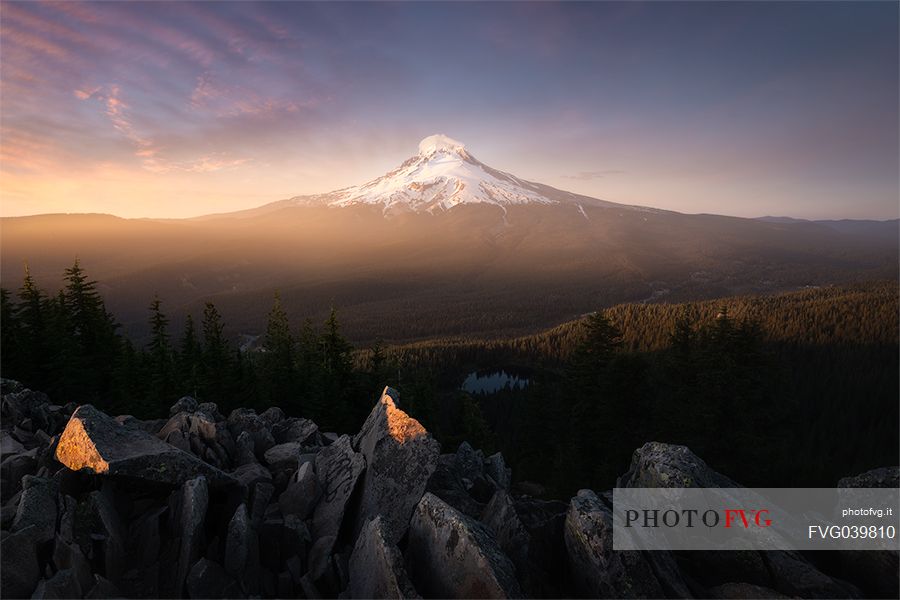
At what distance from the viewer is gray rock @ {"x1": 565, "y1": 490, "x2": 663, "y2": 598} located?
8.88 meters

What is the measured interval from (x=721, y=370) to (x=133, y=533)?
29.3 metres

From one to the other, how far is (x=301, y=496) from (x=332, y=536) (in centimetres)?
195

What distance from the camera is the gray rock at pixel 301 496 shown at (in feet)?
38.1

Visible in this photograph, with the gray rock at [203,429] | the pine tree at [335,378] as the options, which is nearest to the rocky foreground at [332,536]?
the gray rock at [203,429]

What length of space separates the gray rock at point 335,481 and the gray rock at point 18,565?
5.65 meters

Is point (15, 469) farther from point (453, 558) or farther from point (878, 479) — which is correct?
point (878, 479)

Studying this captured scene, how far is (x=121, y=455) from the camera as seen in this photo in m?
9.97

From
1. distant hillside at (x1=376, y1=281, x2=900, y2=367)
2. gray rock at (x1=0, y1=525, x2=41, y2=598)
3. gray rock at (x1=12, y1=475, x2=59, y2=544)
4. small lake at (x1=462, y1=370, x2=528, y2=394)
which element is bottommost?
small lake at (x1=462, y1=370, x2=528, y2=394)

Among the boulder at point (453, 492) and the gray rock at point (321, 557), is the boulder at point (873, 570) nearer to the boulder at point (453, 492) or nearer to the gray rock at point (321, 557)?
the boulder at point (453, 492)

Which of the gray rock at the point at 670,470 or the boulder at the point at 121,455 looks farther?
the gray rock at the point at 670,470

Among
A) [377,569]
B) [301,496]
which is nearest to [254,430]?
[301,496]

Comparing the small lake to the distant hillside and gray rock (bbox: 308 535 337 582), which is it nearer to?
the distant hillside

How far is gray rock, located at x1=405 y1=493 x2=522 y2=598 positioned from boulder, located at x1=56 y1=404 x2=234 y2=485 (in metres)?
5.82

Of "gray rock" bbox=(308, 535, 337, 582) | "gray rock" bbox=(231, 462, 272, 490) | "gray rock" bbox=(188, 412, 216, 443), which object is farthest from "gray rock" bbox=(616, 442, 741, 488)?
"gray rock" bbox=(188, 412, 216, 443)
